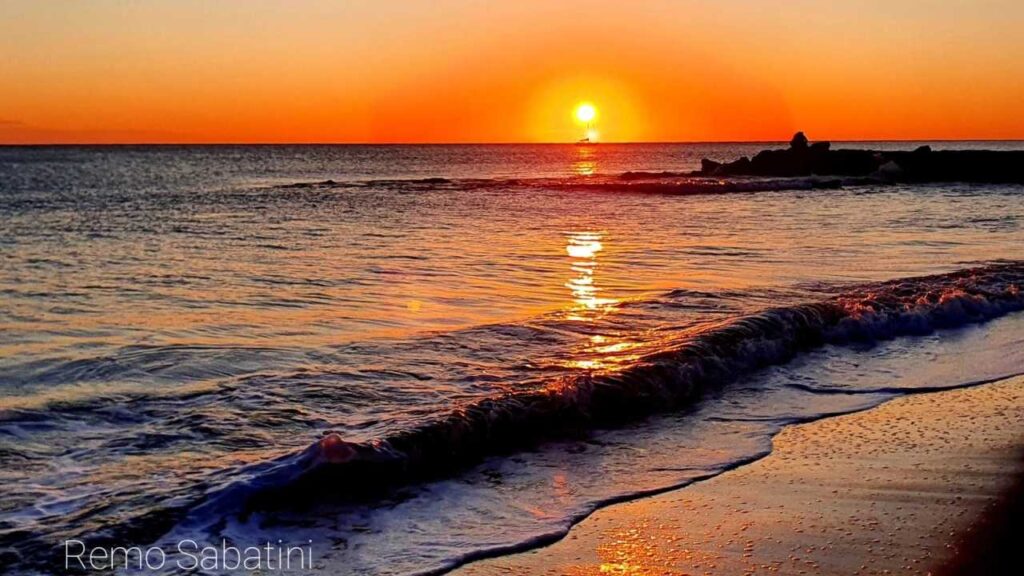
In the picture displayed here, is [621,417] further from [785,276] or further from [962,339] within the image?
[785,276]

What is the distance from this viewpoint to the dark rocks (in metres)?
53.8

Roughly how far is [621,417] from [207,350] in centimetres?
428

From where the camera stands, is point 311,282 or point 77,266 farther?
point 77,266

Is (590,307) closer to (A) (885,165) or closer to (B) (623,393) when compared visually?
(B) (623,393)

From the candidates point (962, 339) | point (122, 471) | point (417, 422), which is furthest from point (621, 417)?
point (962, 339)

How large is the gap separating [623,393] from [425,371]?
1.85 meters

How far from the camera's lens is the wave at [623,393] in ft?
20.7

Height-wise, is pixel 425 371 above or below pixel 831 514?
above

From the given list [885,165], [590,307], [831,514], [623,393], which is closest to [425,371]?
[623,393]

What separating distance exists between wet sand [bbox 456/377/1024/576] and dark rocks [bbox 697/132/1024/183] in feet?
165

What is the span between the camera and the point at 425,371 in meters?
9.02

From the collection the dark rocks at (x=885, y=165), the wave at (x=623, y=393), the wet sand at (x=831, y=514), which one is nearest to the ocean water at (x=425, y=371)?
the wave at (x=623, y=393)

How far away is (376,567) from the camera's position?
510cm

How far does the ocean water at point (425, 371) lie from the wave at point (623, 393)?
0.08ft
